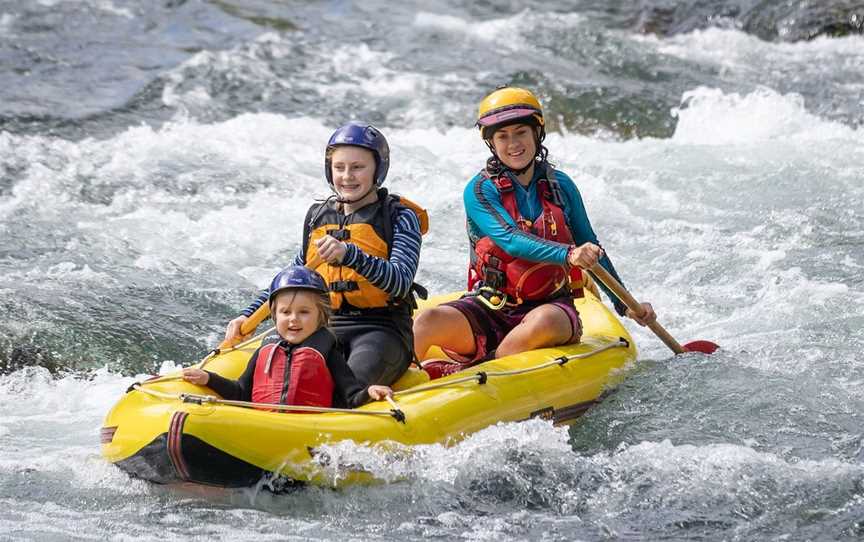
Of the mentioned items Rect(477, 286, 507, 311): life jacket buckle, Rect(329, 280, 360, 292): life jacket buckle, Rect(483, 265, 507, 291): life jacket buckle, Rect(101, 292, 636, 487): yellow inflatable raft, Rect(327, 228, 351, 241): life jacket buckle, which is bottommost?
Rect(101, 292, 636, 487): yellow inflatable raft

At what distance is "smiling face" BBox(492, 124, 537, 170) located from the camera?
6000 millimetres

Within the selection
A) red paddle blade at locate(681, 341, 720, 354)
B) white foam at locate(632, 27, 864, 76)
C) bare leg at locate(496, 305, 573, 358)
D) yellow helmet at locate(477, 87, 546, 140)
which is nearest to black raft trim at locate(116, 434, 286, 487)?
bare leg at locate(496, 305, 573, 358)

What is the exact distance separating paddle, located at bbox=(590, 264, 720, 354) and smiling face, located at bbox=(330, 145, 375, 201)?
45.7 inches

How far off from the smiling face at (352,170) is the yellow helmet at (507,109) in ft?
2.28

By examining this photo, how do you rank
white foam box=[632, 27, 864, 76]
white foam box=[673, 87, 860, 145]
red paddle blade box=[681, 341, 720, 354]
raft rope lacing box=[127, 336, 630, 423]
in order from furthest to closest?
white foam box=[632, 27, 864, 76] → white foam box=[673, 87, 860, 145] → red paddle blade box=[681, 341, 720, 354] → raft rope lacing box=[127, 336, 630, 423]

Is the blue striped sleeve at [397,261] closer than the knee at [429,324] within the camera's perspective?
Yes

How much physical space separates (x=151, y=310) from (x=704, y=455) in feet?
11.7

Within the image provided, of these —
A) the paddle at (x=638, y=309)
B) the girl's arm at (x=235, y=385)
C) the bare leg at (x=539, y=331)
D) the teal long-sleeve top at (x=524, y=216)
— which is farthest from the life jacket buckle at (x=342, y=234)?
the paddle at (x=638, y=309)

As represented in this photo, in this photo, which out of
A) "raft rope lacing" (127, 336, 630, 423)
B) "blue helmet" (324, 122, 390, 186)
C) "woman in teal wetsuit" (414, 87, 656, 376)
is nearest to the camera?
"raft rope lacing" (127, 336, 630, 423)

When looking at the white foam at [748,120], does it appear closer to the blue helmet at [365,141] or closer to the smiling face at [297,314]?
the blue helmet at [365,141]

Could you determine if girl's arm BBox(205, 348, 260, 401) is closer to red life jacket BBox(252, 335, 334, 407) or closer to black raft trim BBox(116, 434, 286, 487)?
red life jacket BBox(252, 335, 334, 407)

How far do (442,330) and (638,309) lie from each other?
1026 millimetres

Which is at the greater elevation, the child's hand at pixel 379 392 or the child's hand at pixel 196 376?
the child's hand at pixel 196 376

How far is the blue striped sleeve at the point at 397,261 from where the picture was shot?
5.25 meters
